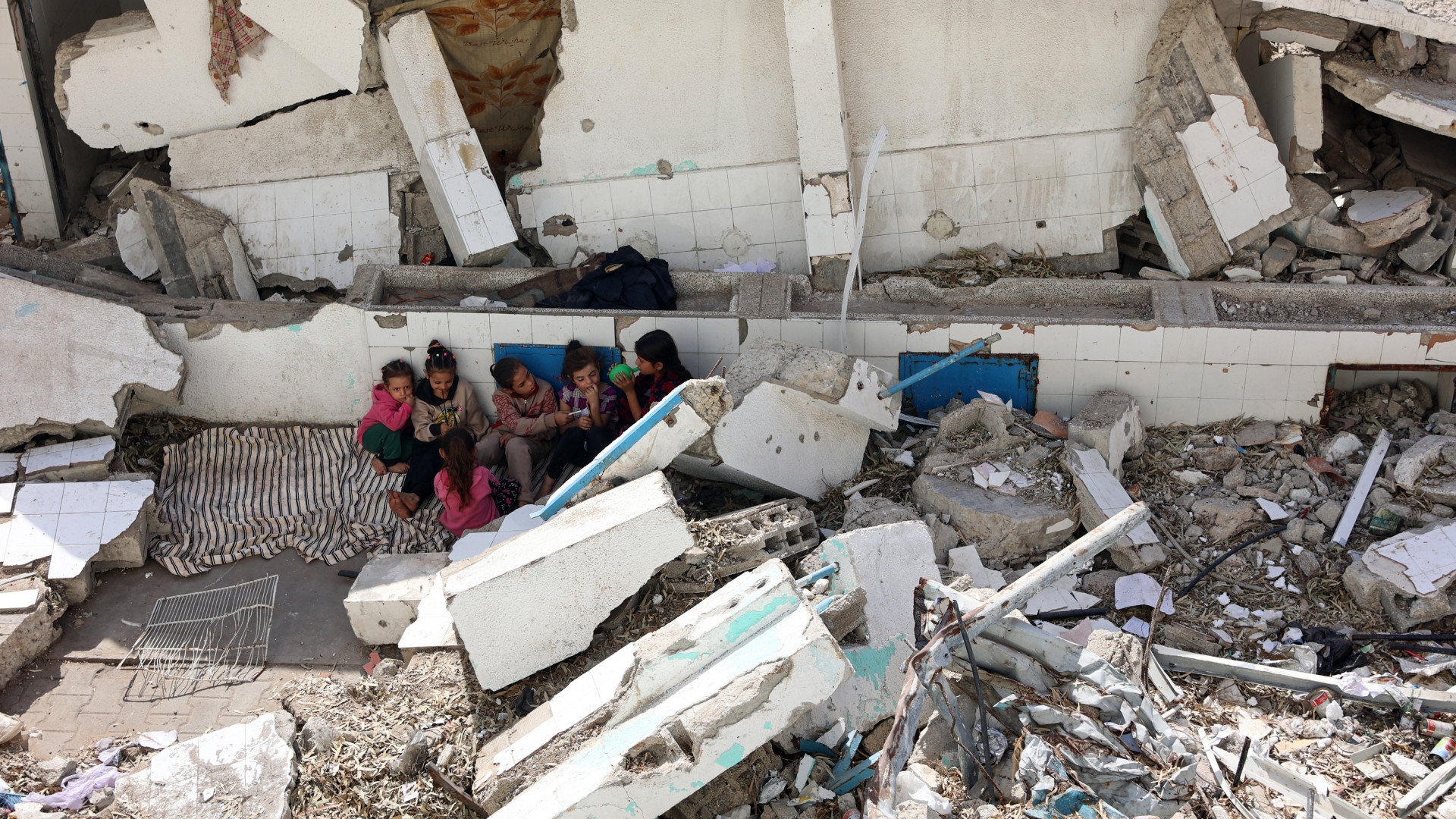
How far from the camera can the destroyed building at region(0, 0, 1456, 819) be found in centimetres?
421

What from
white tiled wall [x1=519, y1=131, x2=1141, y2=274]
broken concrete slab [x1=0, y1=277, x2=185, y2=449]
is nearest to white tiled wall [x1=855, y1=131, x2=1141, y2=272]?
white tiled wall [x1=519, y1=131, x2=1141, y2=274]

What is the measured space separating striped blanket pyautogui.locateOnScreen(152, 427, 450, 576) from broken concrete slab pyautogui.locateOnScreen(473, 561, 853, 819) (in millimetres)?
2407

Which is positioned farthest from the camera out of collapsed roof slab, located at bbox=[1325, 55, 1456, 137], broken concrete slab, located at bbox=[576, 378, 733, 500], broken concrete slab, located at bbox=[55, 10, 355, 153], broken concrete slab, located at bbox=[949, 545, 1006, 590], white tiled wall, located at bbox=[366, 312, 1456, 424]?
broken concrete slab, located at bbox=[55, 10, 355, 153]

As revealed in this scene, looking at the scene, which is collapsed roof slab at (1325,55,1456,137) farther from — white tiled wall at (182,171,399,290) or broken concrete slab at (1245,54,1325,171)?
white tiled wall at (182,171,399,290)

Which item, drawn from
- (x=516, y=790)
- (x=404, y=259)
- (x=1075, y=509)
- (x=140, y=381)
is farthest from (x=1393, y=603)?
(x=140, y=381)

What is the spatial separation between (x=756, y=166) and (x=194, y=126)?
418 cm

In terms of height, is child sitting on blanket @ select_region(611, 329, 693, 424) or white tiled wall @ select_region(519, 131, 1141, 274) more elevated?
white tiled wall @ select_region(519, 131, 1141, 274)

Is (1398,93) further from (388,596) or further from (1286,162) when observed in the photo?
(388,596)

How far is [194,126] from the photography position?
786cm

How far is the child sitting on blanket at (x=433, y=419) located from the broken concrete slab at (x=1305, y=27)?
5.37m

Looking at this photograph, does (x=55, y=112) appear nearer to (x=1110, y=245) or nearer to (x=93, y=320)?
(x=93, y=320)

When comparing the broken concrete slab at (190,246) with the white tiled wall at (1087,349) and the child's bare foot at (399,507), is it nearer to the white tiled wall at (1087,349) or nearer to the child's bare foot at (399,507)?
the white tiled wall at (1087,349)

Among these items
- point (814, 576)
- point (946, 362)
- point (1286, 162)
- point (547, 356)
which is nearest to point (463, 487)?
point (547, 356)

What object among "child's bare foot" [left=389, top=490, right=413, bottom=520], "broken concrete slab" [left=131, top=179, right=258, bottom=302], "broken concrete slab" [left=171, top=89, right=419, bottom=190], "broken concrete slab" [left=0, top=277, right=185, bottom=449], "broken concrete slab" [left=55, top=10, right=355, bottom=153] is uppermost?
"broken concrete slab" [left=55, top=10, right=355, bottom=153]
